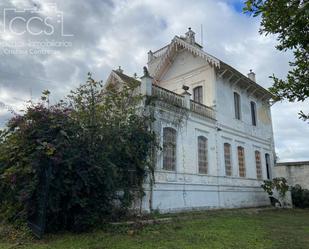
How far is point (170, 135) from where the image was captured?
1320 centimetres

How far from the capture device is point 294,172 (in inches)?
807

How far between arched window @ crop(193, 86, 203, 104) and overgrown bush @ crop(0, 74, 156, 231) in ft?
27.0

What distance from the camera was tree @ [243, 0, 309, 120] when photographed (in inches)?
181

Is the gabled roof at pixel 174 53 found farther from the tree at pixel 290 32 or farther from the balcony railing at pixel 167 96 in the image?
the tree at pixel 290 32

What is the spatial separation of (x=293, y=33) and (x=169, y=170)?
8825mm

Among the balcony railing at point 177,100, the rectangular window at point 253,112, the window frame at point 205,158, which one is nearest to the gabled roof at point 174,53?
the balcony railing at point 177,100

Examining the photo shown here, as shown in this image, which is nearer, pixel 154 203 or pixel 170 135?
pixel 154 203

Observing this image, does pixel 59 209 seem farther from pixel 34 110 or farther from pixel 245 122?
pixel 245 122

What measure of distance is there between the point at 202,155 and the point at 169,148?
2641 mm

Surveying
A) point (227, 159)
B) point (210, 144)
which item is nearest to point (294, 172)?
point (227, 159)

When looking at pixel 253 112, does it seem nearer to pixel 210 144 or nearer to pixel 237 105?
pixel 237 105

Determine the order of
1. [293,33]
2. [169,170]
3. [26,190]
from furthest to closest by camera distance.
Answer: [169,170], [26,190], [293,33]

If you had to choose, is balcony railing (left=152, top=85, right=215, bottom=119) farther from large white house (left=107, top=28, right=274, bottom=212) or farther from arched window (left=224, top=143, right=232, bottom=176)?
arched window (left=224, top=143, right=232, bottom=176)

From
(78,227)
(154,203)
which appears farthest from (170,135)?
(78,227)
